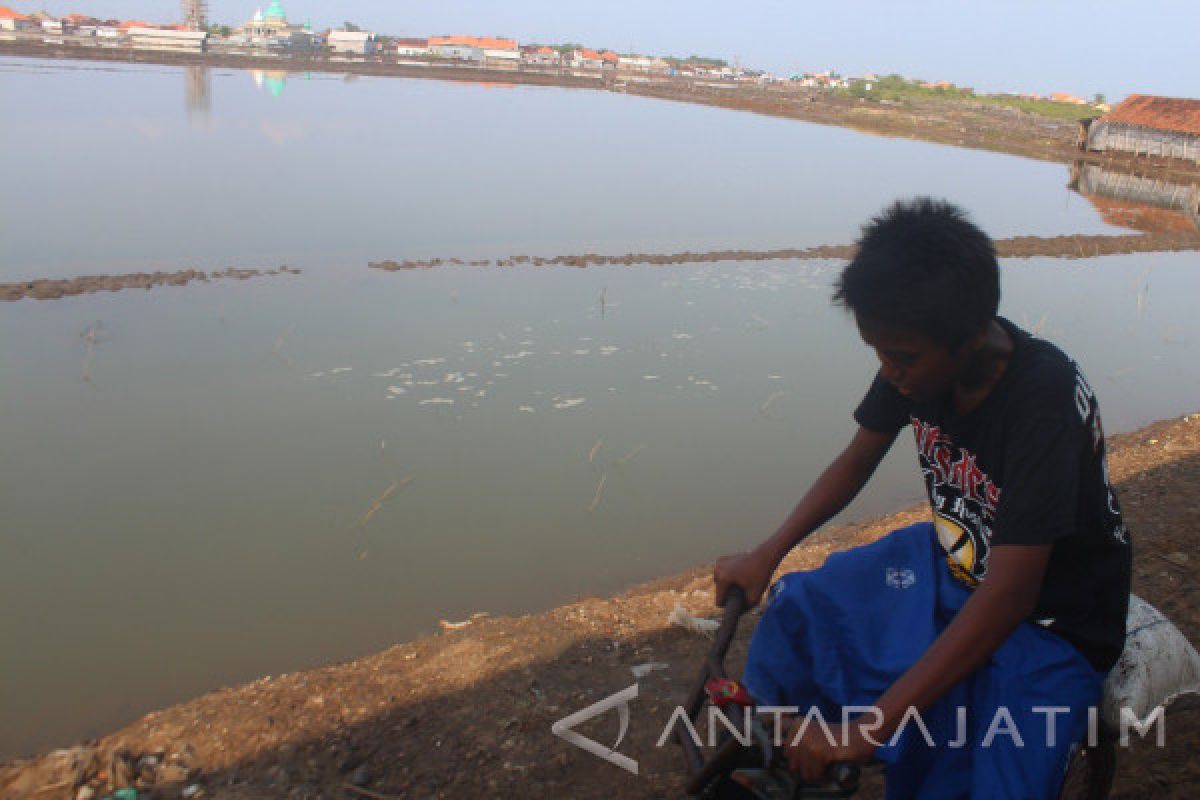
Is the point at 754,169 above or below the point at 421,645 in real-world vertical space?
above

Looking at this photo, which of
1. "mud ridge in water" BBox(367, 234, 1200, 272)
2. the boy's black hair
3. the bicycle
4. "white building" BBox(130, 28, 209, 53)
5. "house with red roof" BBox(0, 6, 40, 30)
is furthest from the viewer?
"house with red roof" BBox(0, 6, 40, 30)

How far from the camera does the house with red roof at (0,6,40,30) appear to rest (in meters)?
59.7

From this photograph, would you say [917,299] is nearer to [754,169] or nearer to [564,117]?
[754,169]

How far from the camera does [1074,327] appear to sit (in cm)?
964

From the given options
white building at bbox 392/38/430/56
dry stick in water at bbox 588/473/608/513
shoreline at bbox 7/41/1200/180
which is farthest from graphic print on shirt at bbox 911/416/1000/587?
white building at bbox 392/38/430/56

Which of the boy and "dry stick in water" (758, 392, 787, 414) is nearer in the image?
the boy

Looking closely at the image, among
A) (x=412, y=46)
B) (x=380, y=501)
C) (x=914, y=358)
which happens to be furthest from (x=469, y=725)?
(x=412, y=46)

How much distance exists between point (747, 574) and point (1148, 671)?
69 centimetres

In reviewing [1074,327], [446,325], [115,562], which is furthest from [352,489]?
[1074,327]

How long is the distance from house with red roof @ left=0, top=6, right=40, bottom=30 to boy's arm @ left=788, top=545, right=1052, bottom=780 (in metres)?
70.4

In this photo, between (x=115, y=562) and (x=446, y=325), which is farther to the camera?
(x=446, y=325)

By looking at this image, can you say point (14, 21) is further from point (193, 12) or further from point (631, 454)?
point (631, 454)

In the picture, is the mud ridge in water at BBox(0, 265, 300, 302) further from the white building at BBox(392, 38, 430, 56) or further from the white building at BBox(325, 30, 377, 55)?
the white building at BBox(392, 38, 430, 56)

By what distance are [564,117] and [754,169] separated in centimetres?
1211
